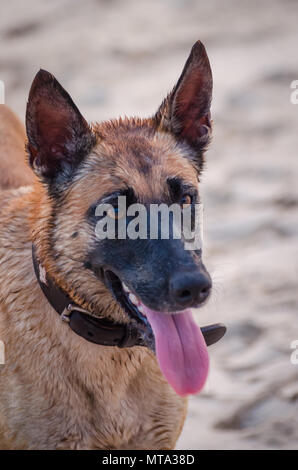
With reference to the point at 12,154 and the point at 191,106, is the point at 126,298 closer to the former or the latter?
the point at 191,106

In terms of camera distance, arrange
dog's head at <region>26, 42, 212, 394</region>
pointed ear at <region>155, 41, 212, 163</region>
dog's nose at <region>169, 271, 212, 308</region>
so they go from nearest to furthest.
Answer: dog's nose at <region>169, 271, 212, 308</region> < dog's head at <region>26, 42, 212, 394</region> < pointed ear at <region>155, 41, 212, 163</region>

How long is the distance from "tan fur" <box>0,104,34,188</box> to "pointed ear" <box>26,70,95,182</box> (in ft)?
2.96

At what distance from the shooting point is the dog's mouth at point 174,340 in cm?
342

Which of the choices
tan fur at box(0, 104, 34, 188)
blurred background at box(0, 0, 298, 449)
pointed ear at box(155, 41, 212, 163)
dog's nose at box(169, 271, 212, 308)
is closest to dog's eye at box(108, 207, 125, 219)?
dog's nose at box(169, 271, 212, 308)

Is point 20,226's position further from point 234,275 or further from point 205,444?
point 234,275

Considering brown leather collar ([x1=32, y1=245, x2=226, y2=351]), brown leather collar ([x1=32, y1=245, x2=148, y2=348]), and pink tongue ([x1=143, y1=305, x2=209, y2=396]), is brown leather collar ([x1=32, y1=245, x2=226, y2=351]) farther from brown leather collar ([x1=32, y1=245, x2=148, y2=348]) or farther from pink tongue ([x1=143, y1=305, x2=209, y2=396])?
pink tongue ([x1=143, y1=305, x2=209, y2=396])

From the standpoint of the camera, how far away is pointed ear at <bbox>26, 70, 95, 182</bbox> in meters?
3.53

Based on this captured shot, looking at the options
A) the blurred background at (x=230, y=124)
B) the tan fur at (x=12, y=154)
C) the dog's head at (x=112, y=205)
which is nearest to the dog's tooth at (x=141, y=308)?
the dog's head at (x=112, y=205)

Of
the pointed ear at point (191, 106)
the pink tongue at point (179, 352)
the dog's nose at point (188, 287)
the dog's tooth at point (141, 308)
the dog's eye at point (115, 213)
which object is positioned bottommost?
the pink tongue at point (179, 352)

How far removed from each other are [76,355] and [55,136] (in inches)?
36.5

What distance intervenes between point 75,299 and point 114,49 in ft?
18.3

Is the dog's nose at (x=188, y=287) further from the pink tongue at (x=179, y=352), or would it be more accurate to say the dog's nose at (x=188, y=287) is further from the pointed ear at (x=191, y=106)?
the pointed ear at (x=191, y=106)

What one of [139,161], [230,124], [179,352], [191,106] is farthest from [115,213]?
[230,124]
